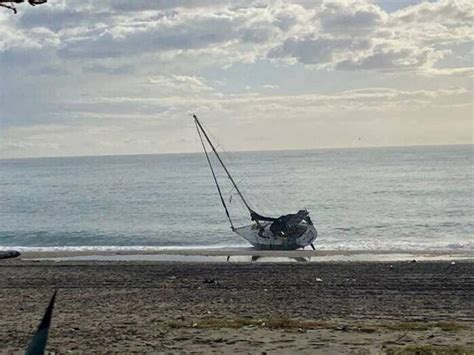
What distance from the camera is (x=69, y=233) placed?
188 feet

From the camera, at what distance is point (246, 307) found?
1703 cm

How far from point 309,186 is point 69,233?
5816 cm

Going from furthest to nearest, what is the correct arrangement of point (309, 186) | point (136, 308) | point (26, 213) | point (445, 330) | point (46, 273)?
1. point (309, 186)
2. point (26, 213)
3. point (46, 273)
4. point (136, 308)
5. point (445, 330)

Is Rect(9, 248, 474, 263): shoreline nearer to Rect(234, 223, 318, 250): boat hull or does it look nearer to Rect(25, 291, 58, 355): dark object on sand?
Rect(234, 223, 318, 250): boat hull

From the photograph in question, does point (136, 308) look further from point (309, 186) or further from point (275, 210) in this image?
point (309, 186)

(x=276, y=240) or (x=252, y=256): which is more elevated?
(x=276, y=240)

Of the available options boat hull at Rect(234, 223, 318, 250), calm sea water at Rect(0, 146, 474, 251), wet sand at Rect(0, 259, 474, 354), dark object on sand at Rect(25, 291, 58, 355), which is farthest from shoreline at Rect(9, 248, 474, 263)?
dark object on sand at Rect(25, 291, 58, 355)

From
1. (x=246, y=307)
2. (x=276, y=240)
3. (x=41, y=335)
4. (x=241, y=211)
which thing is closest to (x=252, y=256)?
(x=276, y=240)

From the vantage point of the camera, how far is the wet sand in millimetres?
12633

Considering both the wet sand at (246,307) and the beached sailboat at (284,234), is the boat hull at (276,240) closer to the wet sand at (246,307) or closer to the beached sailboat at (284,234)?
the beached sailboat at (284,234)

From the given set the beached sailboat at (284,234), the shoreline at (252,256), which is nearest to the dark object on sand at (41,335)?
the shoreline at (252,256)

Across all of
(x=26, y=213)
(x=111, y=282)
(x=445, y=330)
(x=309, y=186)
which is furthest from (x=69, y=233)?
(x=309, y=186)

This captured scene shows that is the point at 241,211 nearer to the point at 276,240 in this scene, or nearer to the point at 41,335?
the point at 276,240

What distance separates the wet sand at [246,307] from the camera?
12633 millimetres
